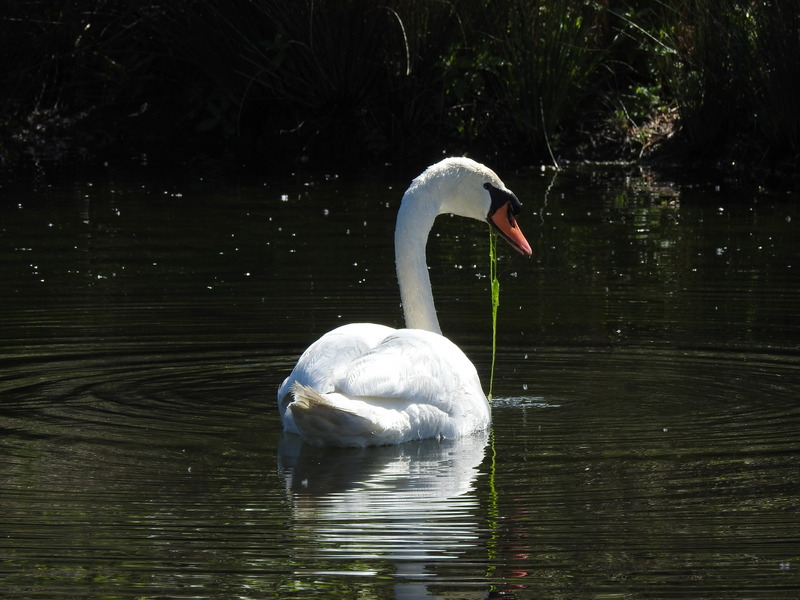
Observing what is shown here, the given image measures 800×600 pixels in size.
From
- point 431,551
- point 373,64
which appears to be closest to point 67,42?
point 373,64

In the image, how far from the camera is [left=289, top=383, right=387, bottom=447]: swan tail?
5773 mm

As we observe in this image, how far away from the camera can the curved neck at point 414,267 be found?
24.4 feet

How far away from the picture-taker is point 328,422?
233 inches

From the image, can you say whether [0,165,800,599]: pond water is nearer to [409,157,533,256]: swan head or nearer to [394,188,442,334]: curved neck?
[394,188,442,334]: curved neck

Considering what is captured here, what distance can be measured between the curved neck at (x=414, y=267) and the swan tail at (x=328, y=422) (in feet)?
4.38

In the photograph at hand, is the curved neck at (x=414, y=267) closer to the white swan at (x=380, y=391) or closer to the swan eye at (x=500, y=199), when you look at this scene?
the swan eye at (x=500, y=199)

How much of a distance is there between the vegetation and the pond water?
153 inches

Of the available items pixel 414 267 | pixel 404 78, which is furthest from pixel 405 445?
pixel 404 78

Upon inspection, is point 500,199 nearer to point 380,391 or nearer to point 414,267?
point 414,267

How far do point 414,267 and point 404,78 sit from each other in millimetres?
11017

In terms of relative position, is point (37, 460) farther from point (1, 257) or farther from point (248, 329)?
point (1, 257)

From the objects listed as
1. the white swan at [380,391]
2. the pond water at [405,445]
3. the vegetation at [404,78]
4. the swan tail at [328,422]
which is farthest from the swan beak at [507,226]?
the vegetation at [404,78]

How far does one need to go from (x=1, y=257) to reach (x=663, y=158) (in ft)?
28.8

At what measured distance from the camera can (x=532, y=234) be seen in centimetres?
1258
